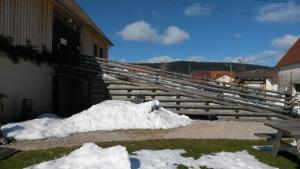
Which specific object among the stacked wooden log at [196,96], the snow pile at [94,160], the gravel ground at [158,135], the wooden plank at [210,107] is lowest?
the gravel ground at [158,135]

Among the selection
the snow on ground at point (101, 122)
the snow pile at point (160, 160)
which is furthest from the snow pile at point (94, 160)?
the snow on ground at point (101, 122)

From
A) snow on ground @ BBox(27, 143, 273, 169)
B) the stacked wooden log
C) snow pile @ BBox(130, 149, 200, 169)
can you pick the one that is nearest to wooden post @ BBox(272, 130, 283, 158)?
snow on ground @ BBox(27, 143, 273, 169)

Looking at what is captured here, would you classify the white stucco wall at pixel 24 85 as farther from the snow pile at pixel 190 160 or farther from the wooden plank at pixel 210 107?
the snow pile at pixel 190 160

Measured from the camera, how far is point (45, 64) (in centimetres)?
1650

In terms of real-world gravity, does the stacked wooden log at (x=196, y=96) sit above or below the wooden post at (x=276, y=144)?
above

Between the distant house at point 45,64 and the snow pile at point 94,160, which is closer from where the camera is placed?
the snow pile at point 94,160

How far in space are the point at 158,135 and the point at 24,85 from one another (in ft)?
18.4

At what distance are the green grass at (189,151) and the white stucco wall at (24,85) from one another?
4.97m

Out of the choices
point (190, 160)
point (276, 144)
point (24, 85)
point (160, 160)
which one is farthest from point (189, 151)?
point (24, 85)

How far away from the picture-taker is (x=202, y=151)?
9039 mm

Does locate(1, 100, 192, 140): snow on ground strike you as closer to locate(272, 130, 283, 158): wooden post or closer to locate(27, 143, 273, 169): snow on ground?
locate(27, 143, 273, 169): snow on ground

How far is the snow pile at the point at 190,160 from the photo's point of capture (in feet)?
24.8

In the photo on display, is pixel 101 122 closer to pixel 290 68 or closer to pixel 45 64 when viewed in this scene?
pixel 45 64

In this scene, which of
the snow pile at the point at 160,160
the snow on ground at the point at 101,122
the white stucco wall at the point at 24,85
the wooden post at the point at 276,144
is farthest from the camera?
the white stucco wall at the point at 24,85
